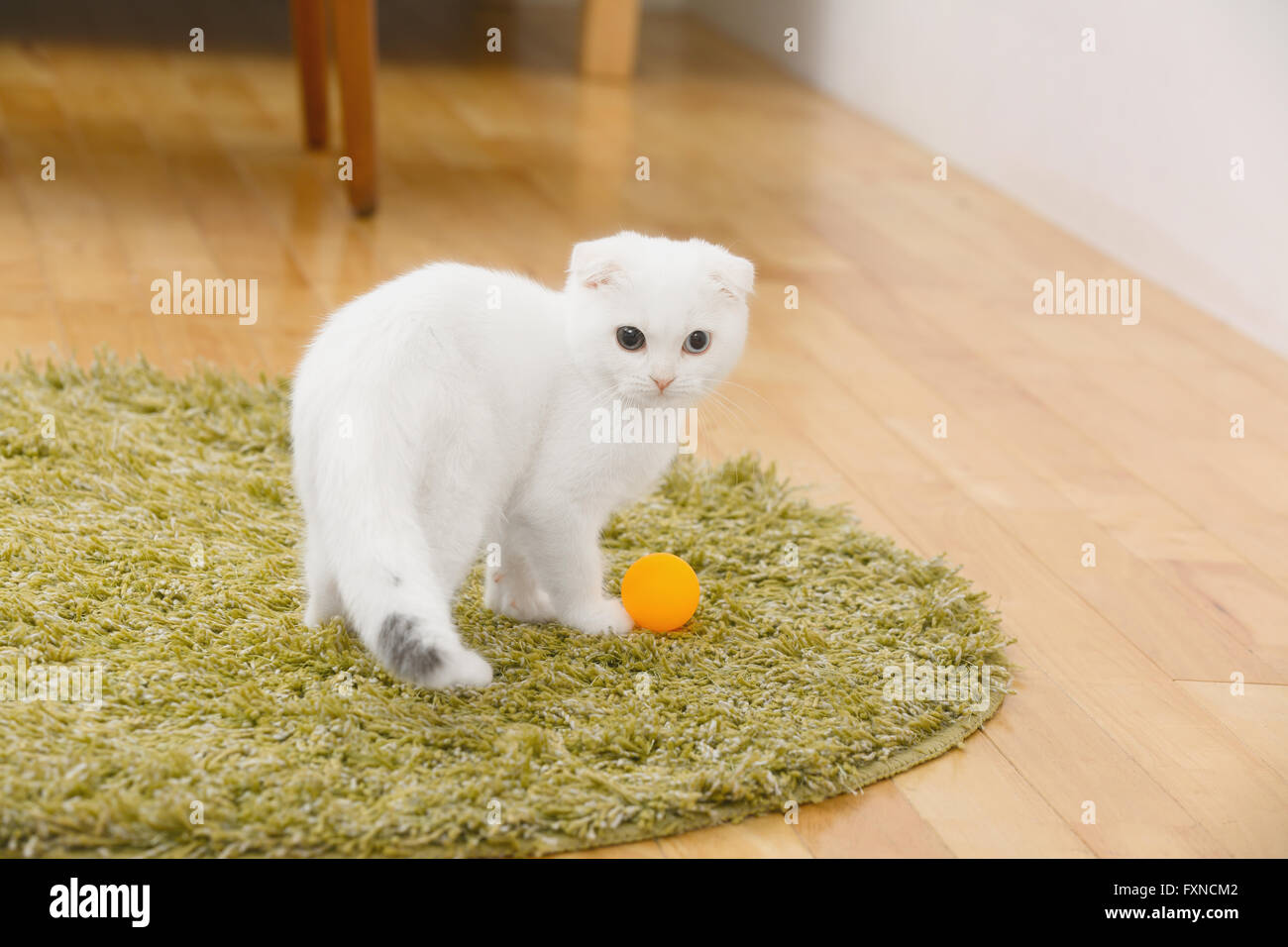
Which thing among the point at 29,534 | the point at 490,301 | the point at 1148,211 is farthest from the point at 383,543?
the point at 1148,211

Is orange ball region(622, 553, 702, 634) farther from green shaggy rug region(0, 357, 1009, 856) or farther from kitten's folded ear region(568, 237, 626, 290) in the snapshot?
kitten's folded ear region(568, 237, 626, 290)

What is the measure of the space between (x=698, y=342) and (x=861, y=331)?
1235mm

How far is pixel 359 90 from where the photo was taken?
2.82 meters

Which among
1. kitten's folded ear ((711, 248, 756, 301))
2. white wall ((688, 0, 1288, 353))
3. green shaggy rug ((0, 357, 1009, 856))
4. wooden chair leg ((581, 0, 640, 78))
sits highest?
wooden chair leg ((581, 0, 640, 78))

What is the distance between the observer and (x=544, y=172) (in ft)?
11.0

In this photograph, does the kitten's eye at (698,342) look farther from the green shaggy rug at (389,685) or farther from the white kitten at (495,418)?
the green shaggy rug at (389,685)

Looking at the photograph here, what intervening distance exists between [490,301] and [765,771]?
1.70 ft

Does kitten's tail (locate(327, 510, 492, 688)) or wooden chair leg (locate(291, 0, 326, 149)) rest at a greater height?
wooden chair leg (locate(291, 0, 326, 149))

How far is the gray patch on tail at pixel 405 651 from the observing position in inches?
43.0

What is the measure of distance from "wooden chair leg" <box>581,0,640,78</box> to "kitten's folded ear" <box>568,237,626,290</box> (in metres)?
3.20

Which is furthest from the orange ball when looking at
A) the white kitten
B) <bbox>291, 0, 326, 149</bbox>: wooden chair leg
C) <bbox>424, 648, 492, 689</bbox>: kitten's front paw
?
<bbox>291, 0, 326, 149</bbox>: wooden chair leg

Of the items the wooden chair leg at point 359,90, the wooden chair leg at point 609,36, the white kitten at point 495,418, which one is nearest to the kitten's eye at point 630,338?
the white kitten at point 495,418

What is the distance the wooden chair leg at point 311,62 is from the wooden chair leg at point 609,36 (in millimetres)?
1364

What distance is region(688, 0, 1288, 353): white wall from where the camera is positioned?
268 centimetres
